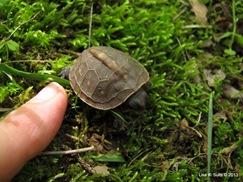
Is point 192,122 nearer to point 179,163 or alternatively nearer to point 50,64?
point 179,163

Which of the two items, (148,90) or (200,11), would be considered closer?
(148,90)

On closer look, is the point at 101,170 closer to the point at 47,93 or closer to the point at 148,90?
the point at 47,93

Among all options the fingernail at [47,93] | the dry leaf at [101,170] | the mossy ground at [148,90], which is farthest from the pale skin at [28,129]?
→ the dry leaf at [101,170]

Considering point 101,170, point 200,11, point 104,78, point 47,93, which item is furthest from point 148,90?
point 200,11

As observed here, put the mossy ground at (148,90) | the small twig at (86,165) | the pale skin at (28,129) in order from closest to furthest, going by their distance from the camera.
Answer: the pale skin at (28,129) → the small twig at (86,165) → the mossy ground at (148,90)

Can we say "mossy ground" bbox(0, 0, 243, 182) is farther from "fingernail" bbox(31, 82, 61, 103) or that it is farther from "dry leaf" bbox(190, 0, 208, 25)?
"fingernail" bbox(31, 82, 61, 103)

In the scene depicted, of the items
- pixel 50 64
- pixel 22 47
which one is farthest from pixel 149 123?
pixel 22 47

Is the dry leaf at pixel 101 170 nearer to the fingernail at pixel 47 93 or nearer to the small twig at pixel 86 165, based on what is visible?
the small twig at pixel 86 165
